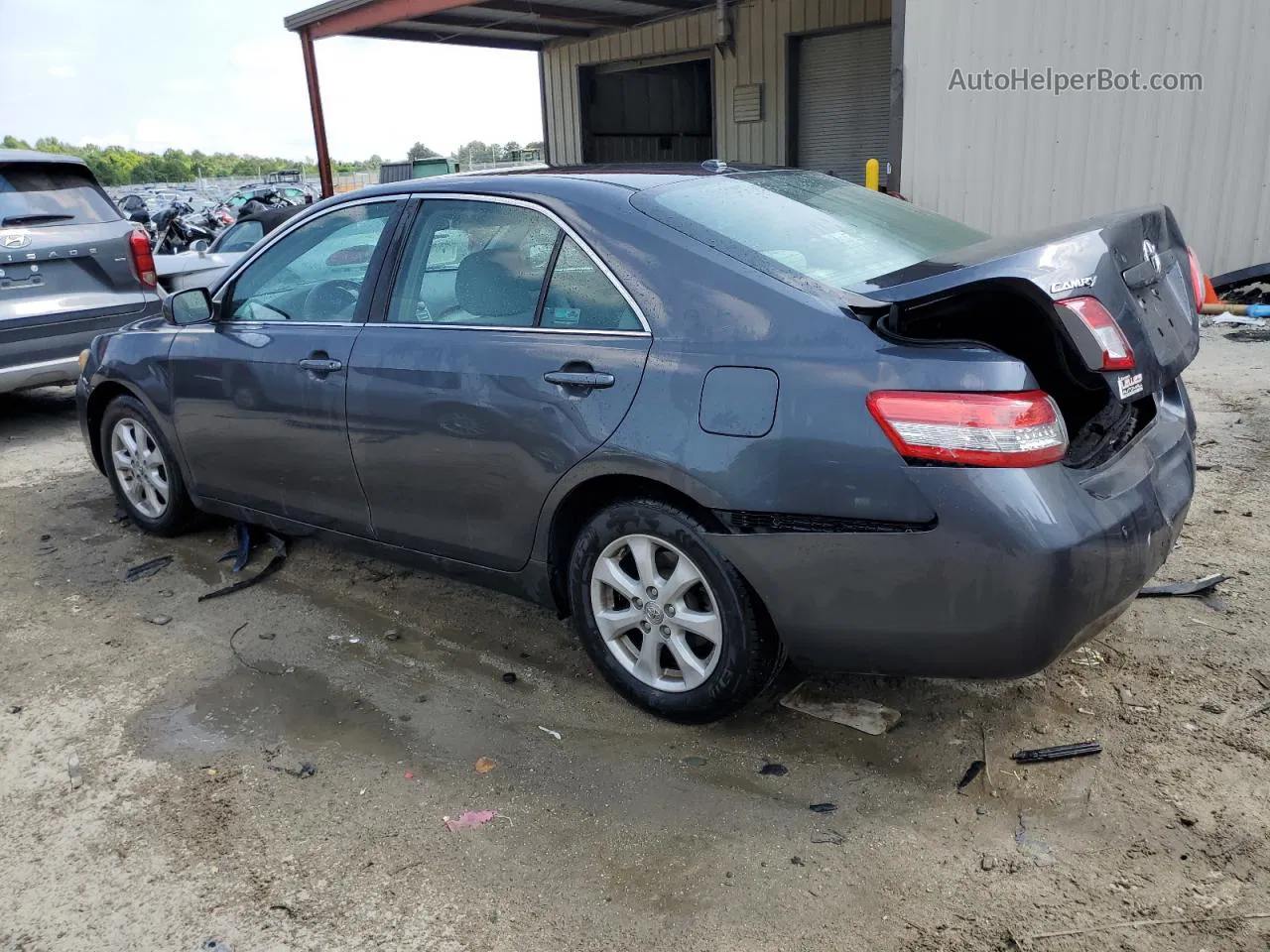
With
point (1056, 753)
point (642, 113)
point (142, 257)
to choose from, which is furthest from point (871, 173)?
point (1056, 753)

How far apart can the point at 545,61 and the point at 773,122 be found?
5.00m

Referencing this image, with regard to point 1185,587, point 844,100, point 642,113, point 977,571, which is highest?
point 642,113

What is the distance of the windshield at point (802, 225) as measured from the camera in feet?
9.34

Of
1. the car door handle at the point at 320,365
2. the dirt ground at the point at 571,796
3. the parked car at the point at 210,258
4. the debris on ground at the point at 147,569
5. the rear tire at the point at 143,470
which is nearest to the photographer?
the dirt ground at the point at 571,796

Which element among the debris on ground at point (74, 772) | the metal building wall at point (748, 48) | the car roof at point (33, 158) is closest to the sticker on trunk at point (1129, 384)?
the debris on ground at point (74, 772)

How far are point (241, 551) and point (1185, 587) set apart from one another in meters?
3.92

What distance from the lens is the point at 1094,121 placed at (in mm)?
8977

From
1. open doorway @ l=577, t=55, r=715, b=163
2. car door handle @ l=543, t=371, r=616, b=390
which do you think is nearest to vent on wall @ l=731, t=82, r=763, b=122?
open doorway @ l=577, t=55, r=715, b=163

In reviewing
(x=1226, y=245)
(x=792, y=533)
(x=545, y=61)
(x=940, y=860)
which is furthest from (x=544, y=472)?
(x=545, y=61)

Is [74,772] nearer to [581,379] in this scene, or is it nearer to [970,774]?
[581,379]

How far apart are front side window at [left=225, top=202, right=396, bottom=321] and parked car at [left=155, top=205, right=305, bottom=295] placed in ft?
15.9

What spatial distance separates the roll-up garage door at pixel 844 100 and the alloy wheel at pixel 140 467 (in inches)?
415

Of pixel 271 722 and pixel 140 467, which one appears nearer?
pixel 271 722

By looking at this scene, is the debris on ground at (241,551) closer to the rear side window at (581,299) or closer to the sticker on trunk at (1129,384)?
the rear side window at (581,299)
